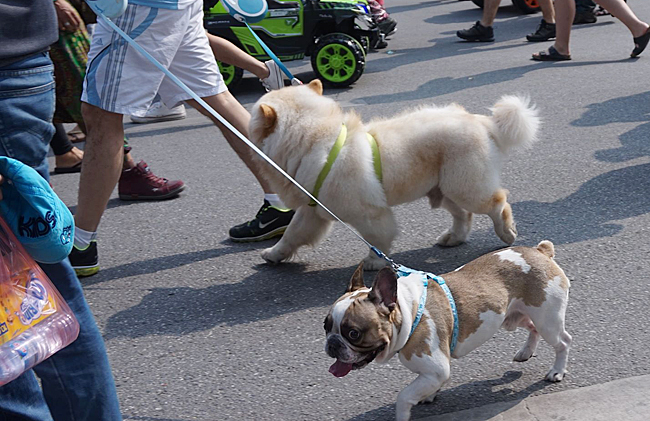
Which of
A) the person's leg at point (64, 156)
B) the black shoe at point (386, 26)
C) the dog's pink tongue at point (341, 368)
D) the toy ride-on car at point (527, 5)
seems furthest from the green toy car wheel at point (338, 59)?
the dog's pink tongue at point (341, 368)

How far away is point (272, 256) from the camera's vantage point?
416 cm

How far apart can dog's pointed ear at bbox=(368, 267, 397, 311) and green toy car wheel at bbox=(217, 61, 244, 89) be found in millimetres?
6170

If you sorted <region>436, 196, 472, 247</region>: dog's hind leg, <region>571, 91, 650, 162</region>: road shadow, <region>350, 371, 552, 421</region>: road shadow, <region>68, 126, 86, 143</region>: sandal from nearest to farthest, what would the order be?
<region>350, 371, 552, 421</region>: road shadow < <region>436, 196, 472, 247</region>: dog's hind leg < <region>571, 91, 650, 162</region>: road shadow < <region>68, 126, 86, 143</region>: sandal

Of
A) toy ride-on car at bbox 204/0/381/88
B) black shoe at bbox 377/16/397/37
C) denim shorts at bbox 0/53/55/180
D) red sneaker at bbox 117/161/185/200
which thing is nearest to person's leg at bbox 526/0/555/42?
black shoe at bbox 377/16/397/37

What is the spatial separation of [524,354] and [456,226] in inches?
52.1

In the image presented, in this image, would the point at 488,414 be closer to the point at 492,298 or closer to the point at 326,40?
the point at 492,298

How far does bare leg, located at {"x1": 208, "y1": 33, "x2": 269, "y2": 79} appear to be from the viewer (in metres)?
4.79

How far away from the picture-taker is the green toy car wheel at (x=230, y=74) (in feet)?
26.9

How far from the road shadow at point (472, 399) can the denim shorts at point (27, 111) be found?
1431 millimetres

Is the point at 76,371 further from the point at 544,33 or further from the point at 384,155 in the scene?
the point at 544,33

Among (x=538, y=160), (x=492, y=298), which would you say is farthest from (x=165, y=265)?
(x=538, y=160)

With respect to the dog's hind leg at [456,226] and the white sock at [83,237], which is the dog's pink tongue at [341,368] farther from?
the white sock at [83,237]

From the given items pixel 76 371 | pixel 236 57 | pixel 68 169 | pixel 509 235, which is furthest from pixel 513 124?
pixel 68 169

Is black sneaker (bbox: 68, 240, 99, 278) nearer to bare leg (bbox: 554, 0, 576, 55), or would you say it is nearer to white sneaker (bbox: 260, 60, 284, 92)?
white sneaker (bbox: 260, 60, 284, 92)
